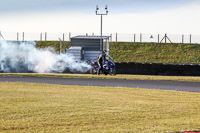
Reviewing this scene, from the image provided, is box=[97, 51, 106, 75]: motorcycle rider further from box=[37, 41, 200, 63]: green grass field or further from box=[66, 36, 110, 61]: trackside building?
box=[37, 41, 200, 63]: green grass field

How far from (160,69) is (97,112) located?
20549 millimetres

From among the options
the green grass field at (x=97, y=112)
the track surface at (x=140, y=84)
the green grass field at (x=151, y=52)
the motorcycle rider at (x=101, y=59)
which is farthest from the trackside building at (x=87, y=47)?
the green grass field at (x=97, y=112)

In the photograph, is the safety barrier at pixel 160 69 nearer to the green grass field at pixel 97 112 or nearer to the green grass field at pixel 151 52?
the green grass field at pixel 97 112

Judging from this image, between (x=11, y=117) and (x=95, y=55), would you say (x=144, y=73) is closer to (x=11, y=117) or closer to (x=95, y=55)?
(x=95, y=55)

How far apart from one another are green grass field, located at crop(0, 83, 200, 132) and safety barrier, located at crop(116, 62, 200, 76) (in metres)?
14.1

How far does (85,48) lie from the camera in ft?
138

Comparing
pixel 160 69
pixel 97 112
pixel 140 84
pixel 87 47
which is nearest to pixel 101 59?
pixel 160 69

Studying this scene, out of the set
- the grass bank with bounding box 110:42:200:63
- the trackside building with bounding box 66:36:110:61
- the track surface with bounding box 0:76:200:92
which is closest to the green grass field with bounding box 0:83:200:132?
Answer: the track surface with bounding box 0:76:200:92

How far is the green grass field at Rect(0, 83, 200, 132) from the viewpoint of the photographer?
10.5 meters

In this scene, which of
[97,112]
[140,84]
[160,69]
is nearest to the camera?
[97,112]

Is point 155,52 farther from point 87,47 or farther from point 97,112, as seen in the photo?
point 97,112

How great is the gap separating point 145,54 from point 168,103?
142 ft

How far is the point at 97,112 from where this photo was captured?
12859 mm

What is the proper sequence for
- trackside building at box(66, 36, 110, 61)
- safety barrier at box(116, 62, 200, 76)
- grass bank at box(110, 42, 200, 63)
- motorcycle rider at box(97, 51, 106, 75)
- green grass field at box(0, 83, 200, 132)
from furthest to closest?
grass bank at box(110, 42, 200, 63) → trackside building at box(66, 36, 110, 61) → safety barrier at box(116, 62, 200, 76) → motorcycle rider at box(97, 51, 106, 75) → green grass field at box(0, 83, 200, 132)
